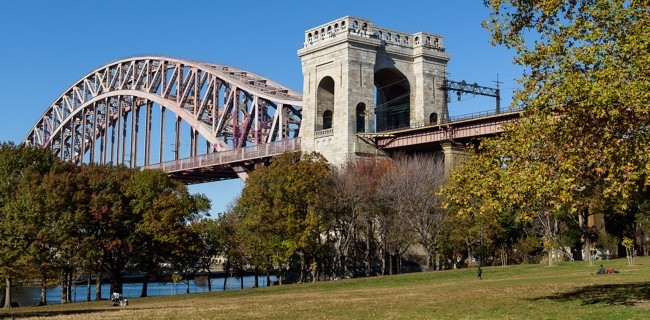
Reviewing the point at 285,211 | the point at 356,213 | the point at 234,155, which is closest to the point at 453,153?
the point at 356,213

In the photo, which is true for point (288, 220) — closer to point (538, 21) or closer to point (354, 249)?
point (354, 249)

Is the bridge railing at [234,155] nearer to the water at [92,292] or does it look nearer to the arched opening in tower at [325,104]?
the arched opening in tower at [325,104]

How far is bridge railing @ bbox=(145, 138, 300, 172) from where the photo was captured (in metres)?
92.6

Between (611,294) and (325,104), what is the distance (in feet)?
196

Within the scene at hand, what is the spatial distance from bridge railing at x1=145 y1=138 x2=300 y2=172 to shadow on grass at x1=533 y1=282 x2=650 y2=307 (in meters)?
58.1

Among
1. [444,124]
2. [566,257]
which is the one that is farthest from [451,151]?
[566,257]

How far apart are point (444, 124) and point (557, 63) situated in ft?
171

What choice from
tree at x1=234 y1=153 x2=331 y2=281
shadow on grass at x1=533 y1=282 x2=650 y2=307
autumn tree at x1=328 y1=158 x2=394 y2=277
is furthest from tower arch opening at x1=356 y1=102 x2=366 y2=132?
shadow on grass at x1=533 y1=282 x2=650 y2=307

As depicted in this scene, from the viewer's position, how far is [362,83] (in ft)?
272

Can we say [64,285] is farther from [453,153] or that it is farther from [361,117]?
[453,153]

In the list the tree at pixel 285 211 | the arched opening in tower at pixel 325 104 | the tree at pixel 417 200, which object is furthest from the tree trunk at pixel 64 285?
the arched opening in tower at pixel 325 104

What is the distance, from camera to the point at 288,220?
6488 centimetres

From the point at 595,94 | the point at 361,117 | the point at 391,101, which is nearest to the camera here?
the point at 595,94

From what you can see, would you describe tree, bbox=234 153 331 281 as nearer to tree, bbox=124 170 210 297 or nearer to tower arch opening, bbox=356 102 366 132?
tree, bbox=124 170 210 297
